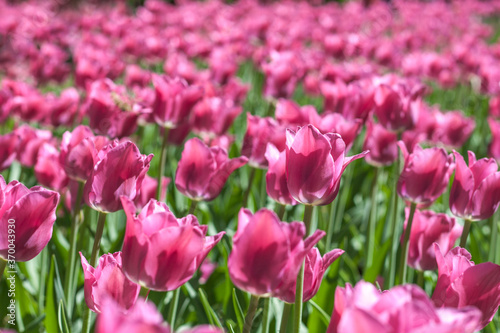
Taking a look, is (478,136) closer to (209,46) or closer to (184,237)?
(209,46)

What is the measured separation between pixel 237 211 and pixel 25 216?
4.63ft

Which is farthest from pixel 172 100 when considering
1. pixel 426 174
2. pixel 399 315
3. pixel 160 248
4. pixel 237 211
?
pixel 399 315

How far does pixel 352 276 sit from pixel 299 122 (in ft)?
1.91

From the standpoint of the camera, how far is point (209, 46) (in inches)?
171

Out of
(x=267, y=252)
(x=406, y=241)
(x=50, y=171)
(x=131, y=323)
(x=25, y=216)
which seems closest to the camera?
(x=131, y=323)

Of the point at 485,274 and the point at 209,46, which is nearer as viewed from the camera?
the point at 485,274

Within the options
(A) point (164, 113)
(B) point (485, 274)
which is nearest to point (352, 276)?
(A) point (164, 113)

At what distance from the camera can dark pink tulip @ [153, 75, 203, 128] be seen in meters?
1.88

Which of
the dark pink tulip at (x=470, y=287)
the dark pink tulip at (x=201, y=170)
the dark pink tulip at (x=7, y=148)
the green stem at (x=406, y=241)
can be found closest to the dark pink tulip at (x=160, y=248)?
the dark pink tulip at (x=470, y=287)

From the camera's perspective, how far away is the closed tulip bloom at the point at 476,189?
4.29 feet

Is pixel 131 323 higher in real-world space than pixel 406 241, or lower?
higher

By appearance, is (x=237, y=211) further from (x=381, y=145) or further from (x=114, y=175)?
(x=114, y=175)

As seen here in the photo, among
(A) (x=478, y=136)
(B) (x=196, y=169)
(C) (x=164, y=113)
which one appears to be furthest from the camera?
(A) (x=478, y=136)

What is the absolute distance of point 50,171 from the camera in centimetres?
169
